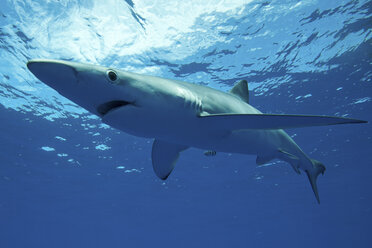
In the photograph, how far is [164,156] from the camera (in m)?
3.85

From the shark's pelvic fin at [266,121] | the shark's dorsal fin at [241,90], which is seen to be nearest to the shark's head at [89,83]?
the shark's pelvic fin at [266,121]

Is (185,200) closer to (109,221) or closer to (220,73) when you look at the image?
(109,221)

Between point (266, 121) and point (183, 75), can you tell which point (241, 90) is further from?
point (183, 75)

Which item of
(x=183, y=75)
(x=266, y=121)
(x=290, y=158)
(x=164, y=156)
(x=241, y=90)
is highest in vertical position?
(x=183, y=75)

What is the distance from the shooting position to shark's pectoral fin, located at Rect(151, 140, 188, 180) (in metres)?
3.75

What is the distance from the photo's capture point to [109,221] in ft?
168

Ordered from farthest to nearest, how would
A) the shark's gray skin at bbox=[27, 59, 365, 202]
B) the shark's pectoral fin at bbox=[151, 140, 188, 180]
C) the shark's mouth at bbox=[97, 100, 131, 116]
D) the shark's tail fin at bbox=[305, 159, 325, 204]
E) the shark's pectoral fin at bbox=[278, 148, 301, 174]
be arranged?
the shark's tail fin at bbox=[305, 159, 325, 204] → the shark's pectoral fin at bbox=[278, 148, 301, 174] → the shark's pectoral fin at bbox=[151, 140, 188, 180] → the shark's mouth at bbox=[97, 100, 131, 116] → the shark's gray skin at bbox=[27, 59, 365, 202]

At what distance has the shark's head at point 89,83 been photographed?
75.2 inches

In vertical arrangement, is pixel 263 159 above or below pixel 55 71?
above

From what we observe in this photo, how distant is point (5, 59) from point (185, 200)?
101 feet

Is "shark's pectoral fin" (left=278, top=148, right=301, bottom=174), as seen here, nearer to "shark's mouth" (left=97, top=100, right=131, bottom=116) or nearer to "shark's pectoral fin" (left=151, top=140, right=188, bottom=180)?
"shark's pectoral fin" (left=151, top=140, right=188, bottom=180)

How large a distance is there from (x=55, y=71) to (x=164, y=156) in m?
2.23

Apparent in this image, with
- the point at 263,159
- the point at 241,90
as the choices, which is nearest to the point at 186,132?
the point at 241,90

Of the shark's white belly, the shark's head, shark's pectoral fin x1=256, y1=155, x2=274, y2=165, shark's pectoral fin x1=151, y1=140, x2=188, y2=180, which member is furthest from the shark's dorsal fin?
the shark's head
